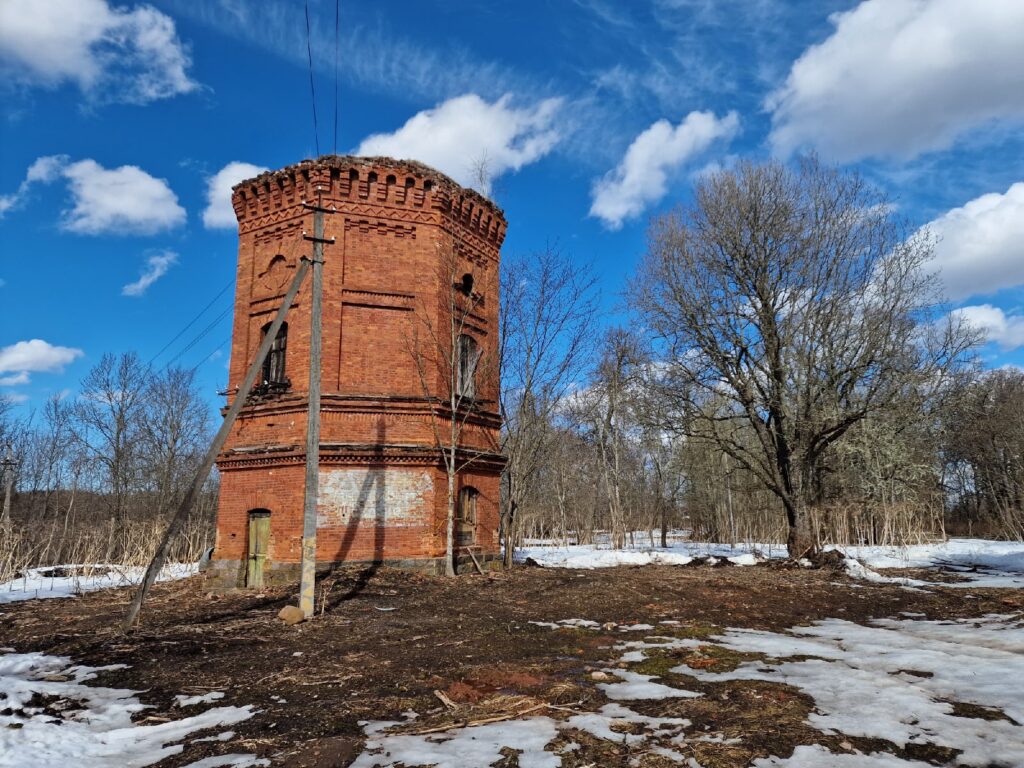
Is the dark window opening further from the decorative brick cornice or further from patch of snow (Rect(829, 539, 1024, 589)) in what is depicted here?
patch of snow (Rect(829, 539, 1024, 589))

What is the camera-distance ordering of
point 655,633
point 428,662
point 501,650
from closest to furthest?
point 428,662, point 501,650, point 655,633

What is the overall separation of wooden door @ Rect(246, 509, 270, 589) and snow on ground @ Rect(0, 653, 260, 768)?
718 centimetres

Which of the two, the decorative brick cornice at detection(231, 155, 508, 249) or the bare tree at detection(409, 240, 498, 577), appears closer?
the bare tree at detection(409, 240, 498, 577)

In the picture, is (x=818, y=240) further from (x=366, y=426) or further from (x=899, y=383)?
(x=366, y=426)

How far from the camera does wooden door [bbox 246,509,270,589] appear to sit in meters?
13.4

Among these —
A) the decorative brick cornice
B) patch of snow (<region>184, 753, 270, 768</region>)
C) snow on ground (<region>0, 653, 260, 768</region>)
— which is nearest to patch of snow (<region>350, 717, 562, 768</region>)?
patch of snow (<region>184, 753, 270, 768</region>)

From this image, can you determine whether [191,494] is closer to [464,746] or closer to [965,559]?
[464,746]

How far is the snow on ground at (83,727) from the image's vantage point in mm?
4141

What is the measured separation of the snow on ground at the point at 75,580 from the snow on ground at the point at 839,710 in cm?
1376

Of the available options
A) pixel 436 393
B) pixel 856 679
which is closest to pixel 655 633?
pixel 856 679

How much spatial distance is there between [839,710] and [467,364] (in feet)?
39.3

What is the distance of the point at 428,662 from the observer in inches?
265

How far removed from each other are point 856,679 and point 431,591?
7851 millimetres

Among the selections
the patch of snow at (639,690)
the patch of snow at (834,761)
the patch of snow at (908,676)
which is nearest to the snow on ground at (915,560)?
the patch of snow at (908,676)
